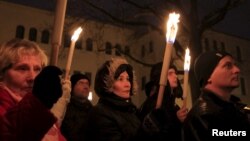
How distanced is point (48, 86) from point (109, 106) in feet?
5.22

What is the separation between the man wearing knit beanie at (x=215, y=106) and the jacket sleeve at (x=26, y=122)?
1.37 metres

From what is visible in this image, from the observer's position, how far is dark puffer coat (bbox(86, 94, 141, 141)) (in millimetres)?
2791

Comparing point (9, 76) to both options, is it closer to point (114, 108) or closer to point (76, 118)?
point (114, 108)

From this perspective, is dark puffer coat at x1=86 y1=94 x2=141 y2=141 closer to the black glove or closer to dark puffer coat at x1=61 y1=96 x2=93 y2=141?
dark puffer coat at x1=61 y1=96 x2=93 y2=141

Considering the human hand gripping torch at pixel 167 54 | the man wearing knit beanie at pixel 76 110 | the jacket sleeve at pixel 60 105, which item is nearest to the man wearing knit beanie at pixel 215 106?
the human hand gripping torch at pixel 167 54

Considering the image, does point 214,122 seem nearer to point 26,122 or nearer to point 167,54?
point 167,54

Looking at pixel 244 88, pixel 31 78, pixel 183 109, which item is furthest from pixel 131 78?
pixel 244 88

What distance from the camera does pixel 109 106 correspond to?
3.05 m

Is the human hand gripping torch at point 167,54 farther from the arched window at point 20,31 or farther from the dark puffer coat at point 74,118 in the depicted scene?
the arched window at point 20,31

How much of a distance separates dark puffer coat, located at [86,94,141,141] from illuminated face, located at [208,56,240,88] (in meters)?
0.88

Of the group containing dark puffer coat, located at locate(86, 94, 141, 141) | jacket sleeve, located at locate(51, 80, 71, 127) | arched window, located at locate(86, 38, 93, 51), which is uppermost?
arched window, located at locate(86, 38, 93, 51)

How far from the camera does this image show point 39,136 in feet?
5.06

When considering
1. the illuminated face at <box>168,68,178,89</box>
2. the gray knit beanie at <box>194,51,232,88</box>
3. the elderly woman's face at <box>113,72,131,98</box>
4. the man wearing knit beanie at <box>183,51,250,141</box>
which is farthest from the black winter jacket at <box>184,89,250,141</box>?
the illuminated face at <box>168,68,178,89</box>

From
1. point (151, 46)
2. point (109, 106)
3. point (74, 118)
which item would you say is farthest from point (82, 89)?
point (151, 46)
